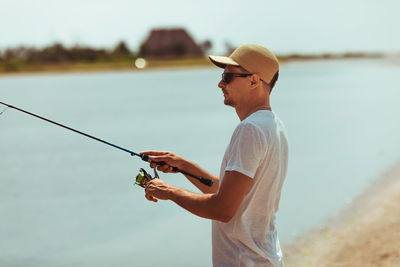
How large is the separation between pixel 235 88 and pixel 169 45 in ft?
324

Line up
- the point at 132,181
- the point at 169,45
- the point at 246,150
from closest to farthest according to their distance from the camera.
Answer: the point at 246,150 < the point at 132,181 < the point at 169,45

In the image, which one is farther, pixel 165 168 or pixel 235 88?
pixel 165 168

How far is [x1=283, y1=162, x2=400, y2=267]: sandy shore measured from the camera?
435 cm

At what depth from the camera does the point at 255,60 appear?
170 centimetres

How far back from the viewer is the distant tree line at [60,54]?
7606 centimetres

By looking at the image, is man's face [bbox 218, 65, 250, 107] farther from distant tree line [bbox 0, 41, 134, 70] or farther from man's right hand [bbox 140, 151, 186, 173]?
distant tree line [bbox 0, 41, 134, 70]

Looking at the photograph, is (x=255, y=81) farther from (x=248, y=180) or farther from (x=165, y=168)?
(x=165, y=168)

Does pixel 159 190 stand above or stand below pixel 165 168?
below

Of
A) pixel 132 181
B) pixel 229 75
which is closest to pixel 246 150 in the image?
pixel 229 75

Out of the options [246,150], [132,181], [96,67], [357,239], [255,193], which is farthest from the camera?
[96,67]

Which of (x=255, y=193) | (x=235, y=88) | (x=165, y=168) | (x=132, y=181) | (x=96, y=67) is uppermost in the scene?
(x=96, y=67)

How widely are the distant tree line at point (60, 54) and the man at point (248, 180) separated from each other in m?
74.3

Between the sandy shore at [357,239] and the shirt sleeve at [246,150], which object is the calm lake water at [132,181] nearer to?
the sandy shore at [357,239]

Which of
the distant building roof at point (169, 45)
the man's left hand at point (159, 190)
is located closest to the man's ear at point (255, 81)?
the man's left hand at point (159, 190)
